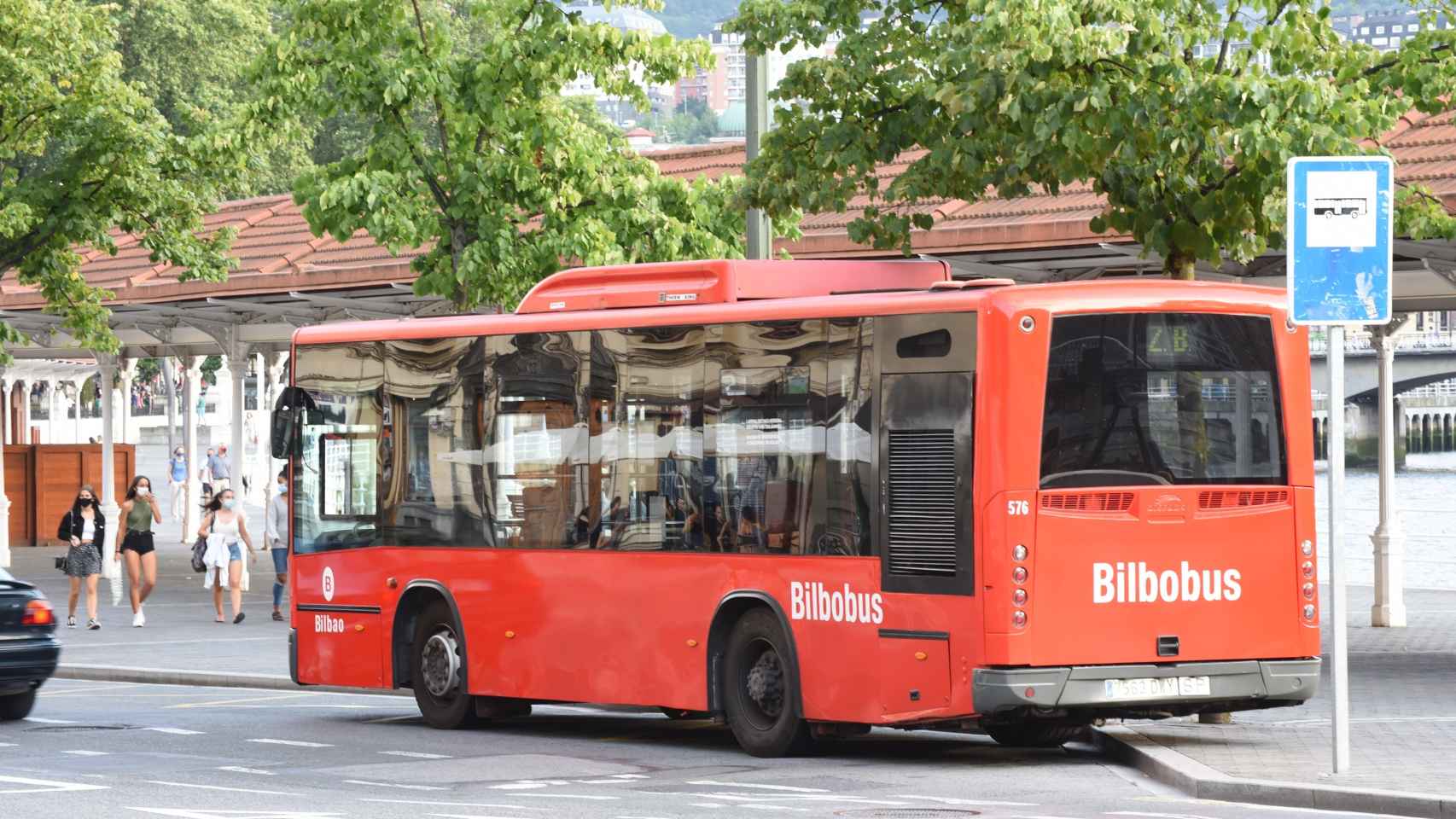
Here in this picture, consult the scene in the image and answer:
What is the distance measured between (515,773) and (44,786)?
251cm

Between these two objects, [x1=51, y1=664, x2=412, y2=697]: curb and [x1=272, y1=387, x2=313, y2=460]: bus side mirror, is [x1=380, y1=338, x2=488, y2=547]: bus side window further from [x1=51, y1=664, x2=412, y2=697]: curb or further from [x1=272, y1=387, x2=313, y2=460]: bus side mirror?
[x1=51, y1=664, x2=412, y2=697]: curb

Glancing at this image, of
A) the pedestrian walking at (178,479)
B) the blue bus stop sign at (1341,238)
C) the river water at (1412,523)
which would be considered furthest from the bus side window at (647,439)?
the pedestrian walking at (178,479)

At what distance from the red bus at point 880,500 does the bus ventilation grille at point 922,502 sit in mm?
15

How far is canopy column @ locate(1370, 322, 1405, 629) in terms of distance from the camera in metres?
26.2

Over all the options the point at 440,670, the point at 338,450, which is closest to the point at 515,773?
the point at 440,670

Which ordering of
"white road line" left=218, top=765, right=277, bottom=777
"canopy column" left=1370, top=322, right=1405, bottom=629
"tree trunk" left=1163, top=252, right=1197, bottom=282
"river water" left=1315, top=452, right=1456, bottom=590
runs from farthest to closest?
1. "river water" left=1315, top=452, right=1456, bottom=590
2. "canopy column" left=1370, top=322, right=1405, bottom=629
3. "tree trunk" left=1163, top=252, right=1197, bottom=282
4. "white road line" left=218, top=765, right=277, bottom=777

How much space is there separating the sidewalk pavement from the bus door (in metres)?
1.33

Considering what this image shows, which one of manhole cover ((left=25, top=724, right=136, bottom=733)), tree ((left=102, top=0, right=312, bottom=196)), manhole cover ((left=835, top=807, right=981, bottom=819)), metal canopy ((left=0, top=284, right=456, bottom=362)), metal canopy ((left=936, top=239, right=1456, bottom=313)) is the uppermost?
tree ((left=102, top=0, right=312, bottom=196))

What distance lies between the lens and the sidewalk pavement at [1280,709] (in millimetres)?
11461

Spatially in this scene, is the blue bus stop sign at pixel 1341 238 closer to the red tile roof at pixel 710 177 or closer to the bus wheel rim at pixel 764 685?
the bus wheel rim at pixel 764 685

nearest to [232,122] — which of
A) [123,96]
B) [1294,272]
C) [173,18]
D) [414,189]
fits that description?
[414,189]

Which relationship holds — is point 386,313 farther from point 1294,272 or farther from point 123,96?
point 1294,272

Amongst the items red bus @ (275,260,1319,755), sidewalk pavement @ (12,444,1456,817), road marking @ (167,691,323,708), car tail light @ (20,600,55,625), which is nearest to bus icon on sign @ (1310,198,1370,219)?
red bus @ (275,260,1319,755)

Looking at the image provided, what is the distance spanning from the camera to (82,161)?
29.0 meters
